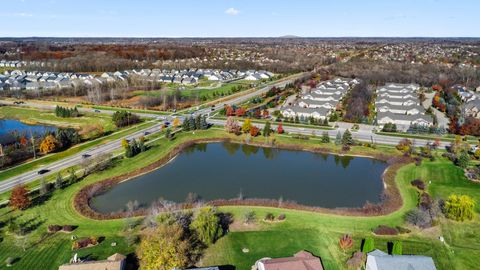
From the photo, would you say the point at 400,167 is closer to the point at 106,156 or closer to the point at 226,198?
the point at 226,198

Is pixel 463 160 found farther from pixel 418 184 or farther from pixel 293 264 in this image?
pixel 293 264

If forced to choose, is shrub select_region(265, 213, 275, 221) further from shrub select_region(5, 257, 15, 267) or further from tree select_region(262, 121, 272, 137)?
tree select_region(262, 121, 272, 137)

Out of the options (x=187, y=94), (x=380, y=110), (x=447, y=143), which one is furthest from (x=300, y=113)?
(x=187, y=94)

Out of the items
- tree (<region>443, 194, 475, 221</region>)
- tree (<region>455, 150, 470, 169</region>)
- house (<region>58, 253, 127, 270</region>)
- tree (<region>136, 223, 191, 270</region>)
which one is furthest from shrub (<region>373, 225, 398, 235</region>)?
house (<region>58, 253, 127, 270</region>)

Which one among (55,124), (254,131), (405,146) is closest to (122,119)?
(55,124)

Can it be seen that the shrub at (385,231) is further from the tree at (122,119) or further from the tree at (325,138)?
the tree at (122,119)

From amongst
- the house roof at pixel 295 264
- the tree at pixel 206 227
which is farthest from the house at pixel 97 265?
the house roof at pixel 295 264

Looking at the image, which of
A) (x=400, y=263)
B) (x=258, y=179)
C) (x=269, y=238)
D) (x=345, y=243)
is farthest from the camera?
(x=258, y=179)
